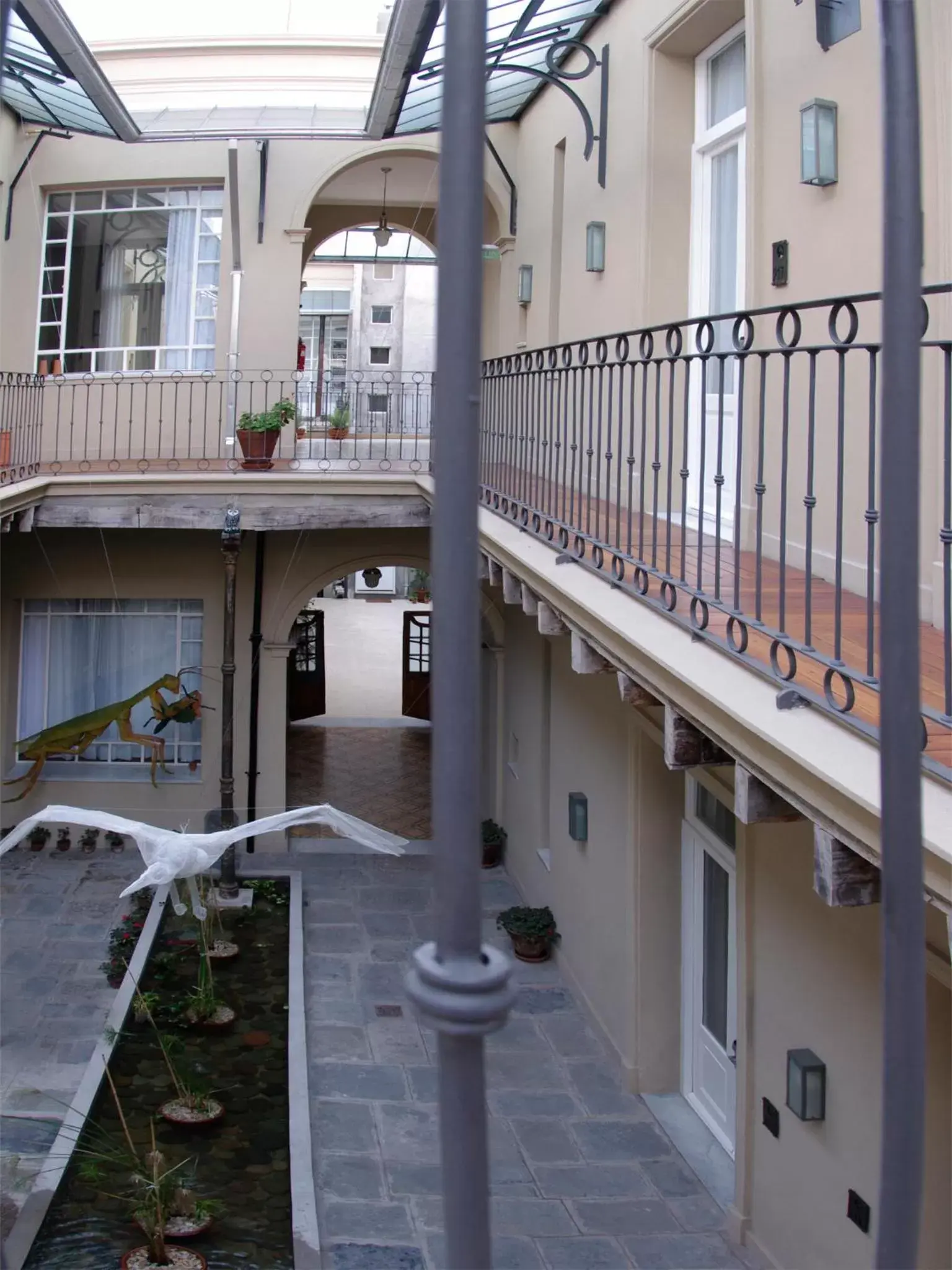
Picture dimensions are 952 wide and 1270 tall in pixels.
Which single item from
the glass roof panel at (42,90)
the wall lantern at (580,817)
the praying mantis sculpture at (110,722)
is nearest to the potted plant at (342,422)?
the praying mantis sculpture at (110,722)

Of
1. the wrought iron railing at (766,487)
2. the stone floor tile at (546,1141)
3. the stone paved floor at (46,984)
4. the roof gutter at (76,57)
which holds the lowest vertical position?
the stone paved floor at (46,984)

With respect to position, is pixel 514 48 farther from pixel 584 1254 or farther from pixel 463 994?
pixel 463 994

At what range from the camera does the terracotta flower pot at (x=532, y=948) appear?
9.75m

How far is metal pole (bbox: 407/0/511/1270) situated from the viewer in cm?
125

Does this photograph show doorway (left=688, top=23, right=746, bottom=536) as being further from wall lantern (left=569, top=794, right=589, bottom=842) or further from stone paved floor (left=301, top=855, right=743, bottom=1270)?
stone paved floor (left=301, top=855, right=743, bottom=1270)

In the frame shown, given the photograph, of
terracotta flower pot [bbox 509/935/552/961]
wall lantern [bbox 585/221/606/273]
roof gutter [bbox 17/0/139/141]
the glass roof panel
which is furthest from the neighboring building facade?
roof gutter [bbox 17/0/139/141]

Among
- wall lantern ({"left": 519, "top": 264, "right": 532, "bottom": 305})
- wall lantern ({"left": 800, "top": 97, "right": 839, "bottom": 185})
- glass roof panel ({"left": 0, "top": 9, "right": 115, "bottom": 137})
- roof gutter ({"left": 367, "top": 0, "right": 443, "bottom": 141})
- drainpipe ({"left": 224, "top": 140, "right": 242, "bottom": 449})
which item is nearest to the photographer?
wall lantern ({"left": 800, "top": 97, "right": 839, "bottom": 185})

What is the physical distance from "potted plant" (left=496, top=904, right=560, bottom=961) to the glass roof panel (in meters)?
7.62

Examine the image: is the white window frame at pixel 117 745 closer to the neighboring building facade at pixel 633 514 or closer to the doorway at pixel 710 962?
the neighboring building facade at pixel 633 514

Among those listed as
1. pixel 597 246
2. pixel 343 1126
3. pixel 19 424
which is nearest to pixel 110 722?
pixel 19 424

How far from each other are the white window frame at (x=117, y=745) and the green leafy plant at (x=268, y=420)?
6.86 ft

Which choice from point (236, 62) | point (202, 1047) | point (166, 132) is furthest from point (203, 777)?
point (236, 62)

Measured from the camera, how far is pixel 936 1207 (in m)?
4.05

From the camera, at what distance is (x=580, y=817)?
8820mm
